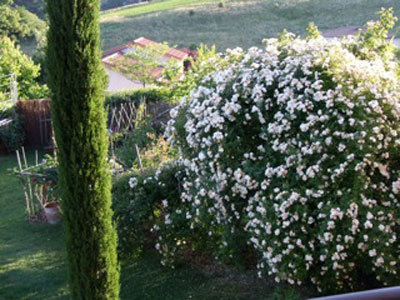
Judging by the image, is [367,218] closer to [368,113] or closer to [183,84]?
[368,113]

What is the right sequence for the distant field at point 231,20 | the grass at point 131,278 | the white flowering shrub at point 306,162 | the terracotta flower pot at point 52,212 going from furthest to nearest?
the distant field at point 231,20 < the terracotta flower pot at point 52,212 < the grass at point 131,278 < the white flowering shrub at point 306,162

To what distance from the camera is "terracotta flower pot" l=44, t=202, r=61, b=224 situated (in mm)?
8367

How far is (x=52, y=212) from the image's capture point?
27.5 ft

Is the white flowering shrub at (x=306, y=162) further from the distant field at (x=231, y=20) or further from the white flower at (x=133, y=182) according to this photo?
the distant field at (x=231, y=20)

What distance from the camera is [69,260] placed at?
3.90 meters

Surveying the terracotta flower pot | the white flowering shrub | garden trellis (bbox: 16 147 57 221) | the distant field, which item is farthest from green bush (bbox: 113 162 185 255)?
the distant field

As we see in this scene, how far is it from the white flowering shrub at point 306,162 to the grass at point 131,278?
19.4 inches

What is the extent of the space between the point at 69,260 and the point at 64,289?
232cm

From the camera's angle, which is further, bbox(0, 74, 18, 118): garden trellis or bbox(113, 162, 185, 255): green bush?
bbox(0, 74, 18, 118): garden trellis

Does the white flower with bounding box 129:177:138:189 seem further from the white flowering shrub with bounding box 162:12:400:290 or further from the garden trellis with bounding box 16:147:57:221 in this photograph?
the garden trellis with bounding box 16:147:57:221

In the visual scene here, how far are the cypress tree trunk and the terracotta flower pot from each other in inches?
185

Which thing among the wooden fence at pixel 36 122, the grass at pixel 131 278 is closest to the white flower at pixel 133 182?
the grass at pixel 131 278

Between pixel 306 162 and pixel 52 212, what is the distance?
16.6 feet

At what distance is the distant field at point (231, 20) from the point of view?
1495 inches
